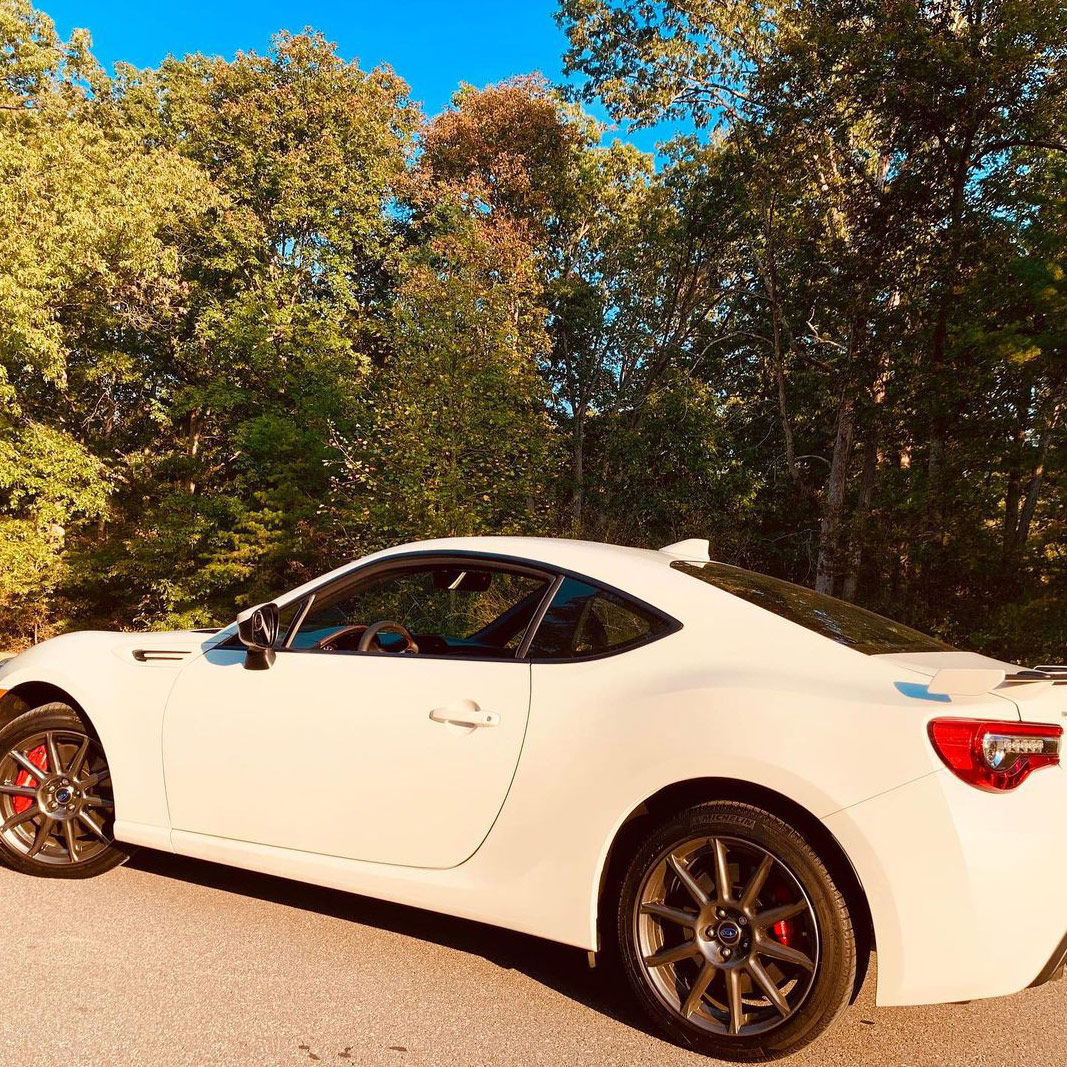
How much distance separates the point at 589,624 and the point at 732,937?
1.08 meters

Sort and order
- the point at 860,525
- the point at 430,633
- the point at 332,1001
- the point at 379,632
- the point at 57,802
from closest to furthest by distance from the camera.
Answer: the point at 332,1001, the point at 379,632, the point at 57,802, the point at 430,633, the point at 860,525

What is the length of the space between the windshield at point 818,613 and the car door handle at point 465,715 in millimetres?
881

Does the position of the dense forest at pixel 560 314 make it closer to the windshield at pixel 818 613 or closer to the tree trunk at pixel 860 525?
the tree trunk at pixel 860 525

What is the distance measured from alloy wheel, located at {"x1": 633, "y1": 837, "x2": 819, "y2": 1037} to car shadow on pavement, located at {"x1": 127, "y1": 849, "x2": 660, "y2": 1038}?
25cm

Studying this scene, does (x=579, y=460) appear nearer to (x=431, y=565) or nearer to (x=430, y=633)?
(x=430, y=633)

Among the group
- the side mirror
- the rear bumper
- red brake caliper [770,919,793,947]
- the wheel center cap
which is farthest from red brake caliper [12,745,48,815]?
the rear bumper

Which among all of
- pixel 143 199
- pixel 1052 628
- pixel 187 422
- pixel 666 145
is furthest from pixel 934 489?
pixel 187 422

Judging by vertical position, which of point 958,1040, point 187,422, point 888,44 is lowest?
point 958,1040

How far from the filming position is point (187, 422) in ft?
88.5

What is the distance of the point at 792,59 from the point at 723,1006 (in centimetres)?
1852

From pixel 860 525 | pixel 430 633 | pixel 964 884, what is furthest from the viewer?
pixel 860 525

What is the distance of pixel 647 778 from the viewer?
271 cm

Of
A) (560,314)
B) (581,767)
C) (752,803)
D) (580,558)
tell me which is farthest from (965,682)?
(560,314)

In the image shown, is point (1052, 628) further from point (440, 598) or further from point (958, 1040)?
point (958, 1040)
